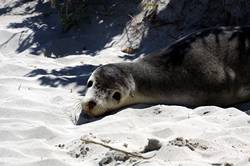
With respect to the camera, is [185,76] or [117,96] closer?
[117,96]

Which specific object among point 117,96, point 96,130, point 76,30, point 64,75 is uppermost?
point 96,130

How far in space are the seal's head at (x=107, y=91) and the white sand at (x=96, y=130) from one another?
0.17 meters

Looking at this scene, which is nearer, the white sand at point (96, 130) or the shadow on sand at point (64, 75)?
the white sand at point (96, 130)

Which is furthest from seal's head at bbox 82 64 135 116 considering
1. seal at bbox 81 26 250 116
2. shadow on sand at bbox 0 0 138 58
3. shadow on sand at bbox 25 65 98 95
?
shadow on sand at bbox 0 0 138 58

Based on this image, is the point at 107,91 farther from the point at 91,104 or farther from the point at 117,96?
the point at 91,104

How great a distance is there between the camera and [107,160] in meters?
4.23

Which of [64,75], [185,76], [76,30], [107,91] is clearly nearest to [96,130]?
[107,91]

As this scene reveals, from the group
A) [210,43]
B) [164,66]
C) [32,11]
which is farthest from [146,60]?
[32,11]

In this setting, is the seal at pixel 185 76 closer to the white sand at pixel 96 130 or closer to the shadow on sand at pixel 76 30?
the white sand at pixel 96 130

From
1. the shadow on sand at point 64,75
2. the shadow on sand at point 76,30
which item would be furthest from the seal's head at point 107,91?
the shadow on sand at point 76,30

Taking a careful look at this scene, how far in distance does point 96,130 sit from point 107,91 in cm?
83

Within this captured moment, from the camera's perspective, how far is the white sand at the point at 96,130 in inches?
166

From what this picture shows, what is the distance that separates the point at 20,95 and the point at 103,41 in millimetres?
2524

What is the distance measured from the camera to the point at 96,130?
505cm
